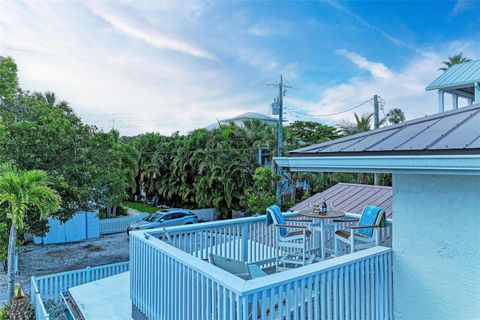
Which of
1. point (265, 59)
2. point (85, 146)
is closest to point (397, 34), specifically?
point (265, 59)

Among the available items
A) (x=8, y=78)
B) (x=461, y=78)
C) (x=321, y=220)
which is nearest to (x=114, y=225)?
(x=8, y=78)

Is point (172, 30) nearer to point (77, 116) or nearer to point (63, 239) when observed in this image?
point (77, 116)

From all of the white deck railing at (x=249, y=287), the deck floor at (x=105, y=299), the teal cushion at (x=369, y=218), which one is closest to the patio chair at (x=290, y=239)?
the teal cushion at (x=369, y=218)

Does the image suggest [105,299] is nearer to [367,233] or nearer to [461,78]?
[367,233]

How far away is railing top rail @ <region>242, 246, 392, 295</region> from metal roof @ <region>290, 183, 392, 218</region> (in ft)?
17.0

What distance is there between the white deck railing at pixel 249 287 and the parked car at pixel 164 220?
13288 mm

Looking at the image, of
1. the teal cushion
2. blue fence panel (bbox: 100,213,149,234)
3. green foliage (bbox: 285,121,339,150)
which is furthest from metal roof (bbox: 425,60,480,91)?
green foliage (bbox: 285,121,339,150)

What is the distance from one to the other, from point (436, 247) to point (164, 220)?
53.9ft

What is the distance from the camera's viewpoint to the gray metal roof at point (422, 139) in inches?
119

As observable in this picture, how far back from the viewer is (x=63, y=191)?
13375 millimetres

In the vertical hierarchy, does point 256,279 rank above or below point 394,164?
below

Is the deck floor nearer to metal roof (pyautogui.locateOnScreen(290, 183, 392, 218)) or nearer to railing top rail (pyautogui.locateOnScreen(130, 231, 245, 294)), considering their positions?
railing top rail (pyautogui.locateOnScreen(130, 231, 245, 294))

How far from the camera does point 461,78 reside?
1373 centimetres

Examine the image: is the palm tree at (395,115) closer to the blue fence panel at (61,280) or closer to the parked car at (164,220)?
the parked car at (164,220)
